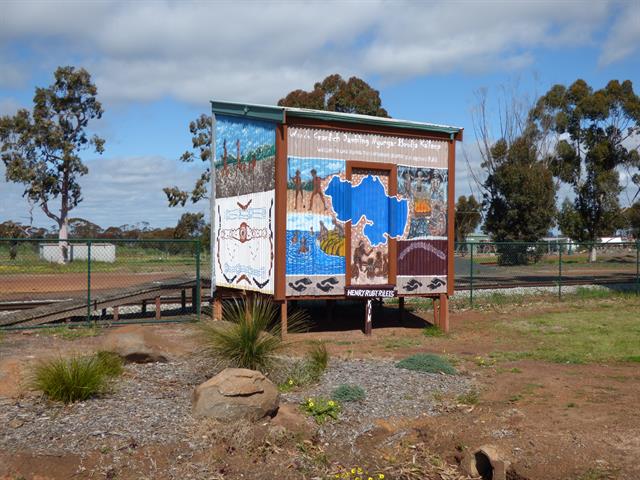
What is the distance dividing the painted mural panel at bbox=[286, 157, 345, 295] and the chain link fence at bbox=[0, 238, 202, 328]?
10.6 ft

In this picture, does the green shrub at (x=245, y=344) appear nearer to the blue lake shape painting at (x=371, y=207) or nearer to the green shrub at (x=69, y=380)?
the green shrub at (x=69, y=380)

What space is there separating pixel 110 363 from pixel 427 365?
16.0 feet

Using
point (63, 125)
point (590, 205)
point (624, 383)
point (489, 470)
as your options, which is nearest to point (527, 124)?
point (590, 205)

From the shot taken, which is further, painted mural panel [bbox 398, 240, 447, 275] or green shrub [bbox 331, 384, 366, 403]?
painted mural panel [bbox 398, 240, 447, 275]

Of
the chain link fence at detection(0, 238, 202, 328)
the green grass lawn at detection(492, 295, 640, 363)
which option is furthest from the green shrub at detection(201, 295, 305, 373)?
the green grass lawn at detection(492, 295, 640, 363)

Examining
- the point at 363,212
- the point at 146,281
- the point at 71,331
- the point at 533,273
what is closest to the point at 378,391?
the point at 363,212

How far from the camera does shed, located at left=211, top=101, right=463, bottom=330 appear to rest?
15.2 meters

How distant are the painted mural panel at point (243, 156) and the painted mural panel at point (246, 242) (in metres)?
0.26

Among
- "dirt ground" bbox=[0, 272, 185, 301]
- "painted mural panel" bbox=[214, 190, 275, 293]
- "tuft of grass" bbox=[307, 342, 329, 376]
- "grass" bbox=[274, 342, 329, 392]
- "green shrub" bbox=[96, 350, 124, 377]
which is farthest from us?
"dirt ground" bbox=[0, 272, 185, 301]

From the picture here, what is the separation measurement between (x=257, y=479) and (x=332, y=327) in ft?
34.5

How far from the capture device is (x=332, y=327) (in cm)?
1748

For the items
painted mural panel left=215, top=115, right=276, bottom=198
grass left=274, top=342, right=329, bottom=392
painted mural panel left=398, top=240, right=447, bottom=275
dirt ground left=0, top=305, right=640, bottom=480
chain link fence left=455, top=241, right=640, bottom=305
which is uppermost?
painted mural panel left=215, top=115, right=276, bottom=198

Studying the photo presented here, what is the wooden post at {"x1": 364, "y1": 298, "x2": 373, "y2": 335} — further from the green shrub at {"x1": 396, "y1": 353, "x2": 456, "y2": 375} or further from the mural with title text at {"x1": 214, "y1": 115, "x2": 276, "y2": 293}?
the green shrub at {"x1": 396, "y1": 353, "x2": 456, "y2": 375}

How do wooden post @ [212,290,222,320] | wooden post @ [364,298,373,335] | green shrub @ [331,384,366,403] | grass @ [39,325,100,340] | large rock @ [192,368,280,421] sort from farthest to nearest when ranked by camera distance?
wooden post @ [212,290,222,320] → wooden post @ [364,298,373,335] → grass @ [39,325,100,340] → green shrub @ [331,384,366,403] → large rock @ [192,368,280,421]
